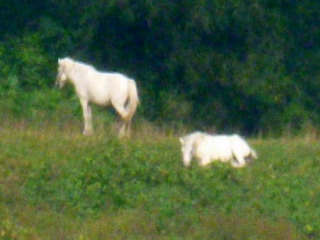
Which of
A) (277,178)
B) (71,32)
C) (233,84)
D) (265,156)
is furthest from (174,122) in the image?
(277,178)

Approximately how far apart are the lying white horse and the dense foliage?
29.4 ft

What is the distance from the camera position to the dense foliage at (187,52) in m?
27.3

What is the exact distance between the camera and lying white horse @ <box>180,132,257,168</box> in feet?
58.5

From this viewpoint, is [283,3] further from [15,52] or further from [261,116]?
[15,52]

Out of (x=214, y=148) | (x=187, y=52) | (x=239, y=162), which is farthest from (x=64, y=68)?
(x=187, y=52)

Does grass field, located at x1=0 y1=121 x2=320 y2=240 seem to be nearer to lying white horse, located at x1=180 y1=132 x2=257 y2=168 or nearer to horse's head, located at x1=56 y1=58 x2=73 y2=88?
lying white horse, located at x1=180 y1=132 x2=257 y2=168

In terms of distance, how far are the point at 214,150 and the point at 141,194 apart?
2027 millimetres

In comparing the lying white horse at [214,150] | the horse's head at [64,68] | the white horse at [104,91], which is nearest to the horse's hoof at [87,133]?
the white horse at [104,91]

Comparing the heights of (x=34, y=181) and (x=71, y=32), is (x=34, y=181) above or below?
below

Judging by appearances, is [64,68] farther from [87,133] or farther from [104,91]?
[87,133]

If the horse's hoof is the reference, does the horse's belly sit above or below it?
above

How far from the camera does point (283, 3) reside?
95.6 ft

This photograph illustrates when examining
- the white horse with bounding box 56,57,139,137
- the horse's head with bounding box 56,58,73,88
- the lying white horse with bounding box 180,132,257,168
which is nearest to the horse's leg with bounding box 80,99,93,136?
the white horse with bounding box 56,57,139,137

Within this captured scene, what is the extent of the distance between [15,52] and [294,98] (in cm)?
638
